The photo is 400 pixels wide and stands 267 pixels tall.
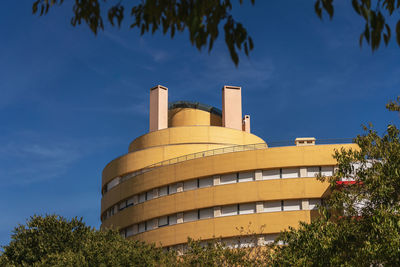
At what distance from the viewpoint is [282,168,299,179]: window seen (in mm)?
60781

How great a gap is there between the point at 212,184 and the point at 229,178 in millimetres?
1943

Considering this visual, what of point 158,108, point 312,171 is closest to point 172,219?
point 312,171

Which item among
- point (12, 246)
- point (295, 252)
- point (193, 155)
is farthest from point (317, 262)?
point (193, 155)

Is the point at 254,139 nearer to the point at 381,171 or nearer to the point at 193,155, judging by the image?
the point at 193,155

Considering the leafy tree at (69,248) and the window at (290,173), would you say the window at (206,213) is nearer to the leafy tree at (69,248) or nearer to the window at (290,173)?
the window at (290,173)

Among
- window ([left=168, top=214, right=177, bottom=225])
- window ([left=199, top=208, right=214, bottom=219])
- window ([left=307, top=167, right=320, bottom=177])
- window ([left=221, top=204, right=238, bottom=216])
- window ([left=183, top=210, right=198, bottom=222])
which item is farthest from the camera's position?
window ([left=168, top=214, right=177, bottom=225])

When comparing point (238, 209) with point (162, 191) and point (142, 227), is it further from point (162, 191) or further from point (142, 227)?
point (142, 227)

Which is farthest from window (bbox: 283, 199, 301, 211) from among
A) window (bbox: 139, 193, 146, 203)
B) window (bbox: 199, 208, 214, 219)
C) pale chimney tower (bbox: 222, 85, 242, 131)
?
pale chimney tower (bbox: 222, 85, 242, 131)

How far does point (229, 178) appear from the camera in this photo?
62.3 metres

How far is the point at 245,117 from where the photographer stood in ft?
270

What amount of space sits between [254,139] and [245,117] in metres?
6.96

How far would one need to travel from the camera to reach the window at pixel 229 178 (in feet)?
204

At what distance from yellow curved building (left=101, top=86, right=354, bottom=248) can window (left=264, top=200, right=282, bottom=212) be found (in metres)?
0.10

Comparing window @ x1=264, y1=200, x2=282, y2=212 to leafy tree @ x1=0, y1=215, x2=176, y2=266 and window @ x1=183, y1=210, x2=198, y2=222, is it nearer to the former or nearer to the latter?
window @ x1=183, y1=210, x2=198, y2=222
